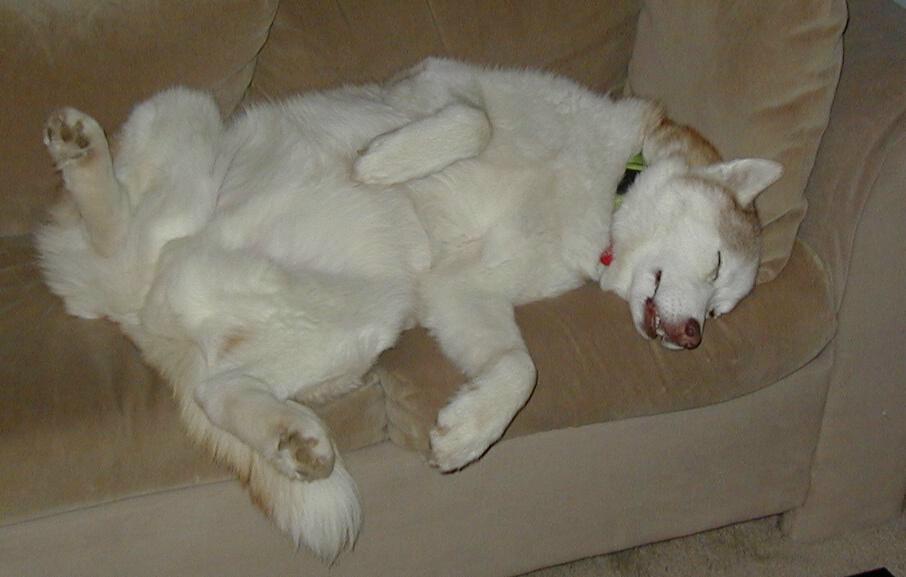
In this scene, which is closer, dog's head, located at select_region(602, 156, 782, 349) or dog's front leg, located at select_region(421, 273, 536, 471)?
dog's front leg, located at select_region(421, 273, 536, 471)

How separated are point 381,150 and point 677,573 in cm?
135

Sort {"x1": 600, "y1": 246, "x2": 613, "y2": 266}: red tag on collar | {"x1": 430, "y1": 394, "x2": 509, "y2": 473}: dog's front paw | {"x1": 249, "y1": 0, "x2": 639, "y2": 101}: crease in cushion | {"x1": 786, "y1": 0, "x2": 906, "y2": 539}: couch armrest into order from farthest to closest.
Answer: {"x1": 249, "y1": 0, "x2": 639, "y2": 101}: crease in cushion < {"x1": 600, "y1": 246, "x2": 613, "y2": 266}: red tag on collar < {"x1": 786, "y1": 0, "x2": 906, "y2": 539}: couch armrest < {"x1": 430, "y1": 394, "x2": 509, "y2": 473}: dog's front paw

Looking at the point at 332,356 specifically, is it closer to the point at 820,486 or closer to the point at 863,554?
the point at 820,486

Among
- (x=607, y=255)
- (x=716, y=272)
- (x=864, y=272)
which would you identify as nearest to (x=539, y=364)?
(x=607, y=255)

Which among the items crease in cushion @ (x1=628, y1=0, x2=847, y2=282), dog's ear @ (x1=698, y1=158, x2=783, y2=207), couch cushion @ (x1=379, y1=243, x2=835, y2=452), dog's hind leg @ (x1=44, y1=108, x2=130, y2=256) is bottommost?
couch cushion @ (x1=379, y1=243, x2=835, y2=452)

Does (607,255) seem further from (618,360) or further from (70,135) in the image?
(70,135)

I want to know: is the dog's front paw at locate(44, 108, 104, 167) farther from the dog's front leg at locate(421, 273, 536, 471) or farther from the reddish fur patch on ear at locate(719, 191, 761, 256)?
the reddish fur patch on ear at locate(719, 191, 761, 256)

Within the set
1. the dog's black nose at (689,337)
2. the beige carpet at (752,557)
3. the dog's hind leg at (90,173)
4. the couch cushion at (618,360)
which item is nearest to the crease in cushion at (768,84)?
the couch cushion at (618,360)

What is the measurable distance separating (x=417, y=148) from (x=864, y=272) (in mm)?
1127

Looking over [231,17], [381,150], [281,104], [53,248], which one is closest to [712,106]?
[381,150]

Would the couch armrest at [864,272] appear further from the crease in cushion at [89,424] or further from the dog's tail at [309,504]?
the dog's tail at [309,504]

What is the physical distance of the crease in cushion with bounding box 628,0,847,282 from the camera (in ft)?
7.57

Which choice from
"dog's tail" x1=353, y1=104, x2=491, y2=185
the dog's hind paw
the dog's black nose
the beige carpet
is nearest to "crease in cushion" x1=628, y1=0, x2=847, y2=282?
the dog's black nose

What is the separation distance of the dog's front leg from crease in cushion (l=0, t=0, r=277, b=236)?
2.87 ft
